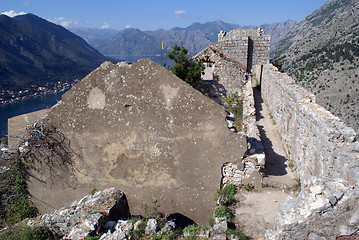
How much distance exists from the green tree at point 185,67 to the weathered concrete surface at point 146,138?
9698mm

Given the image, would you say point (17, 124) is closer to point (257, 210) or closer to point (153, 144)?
point (153, 144)

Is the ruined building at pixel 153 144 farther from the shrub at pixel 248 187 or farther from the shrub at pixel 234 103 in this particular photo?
the shrub at pixel 234 103

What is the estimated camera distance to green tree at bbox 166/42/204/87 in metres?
15.4

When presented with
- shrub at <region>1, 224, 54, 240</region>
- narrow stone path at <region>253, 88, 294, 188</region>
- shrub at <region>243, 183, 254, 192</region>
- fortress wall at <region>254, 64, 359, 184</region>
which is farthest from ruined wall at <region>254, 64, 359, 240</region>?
shrub at <region>1, 224, 54, 240</region>

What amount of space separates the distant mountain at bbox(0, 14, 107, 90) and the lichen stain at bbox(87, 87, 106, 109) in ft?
A: 257

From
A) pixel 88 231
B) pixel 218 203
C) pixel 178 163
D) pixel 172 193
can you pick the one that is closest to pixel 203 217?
pixel 218 203

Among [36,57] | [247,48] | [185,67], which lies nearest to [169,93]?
[185,67]

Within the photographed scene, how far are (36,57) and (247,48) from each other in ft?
407

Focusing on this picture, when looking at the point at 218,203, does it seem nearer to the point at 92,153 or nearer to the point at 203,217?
the point at 203,217

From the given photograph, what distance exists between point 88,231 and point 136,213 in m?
1.74

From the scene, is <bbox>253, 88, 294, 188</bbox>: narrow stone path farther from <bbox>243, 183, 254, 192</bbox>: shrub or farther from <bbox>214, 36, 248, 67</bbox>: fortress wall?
<bbox>214, 36, 248, 67</bbox>: fortress wall

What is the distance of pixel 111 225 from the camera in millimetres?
5145

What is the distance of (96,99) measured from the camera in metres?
5.77

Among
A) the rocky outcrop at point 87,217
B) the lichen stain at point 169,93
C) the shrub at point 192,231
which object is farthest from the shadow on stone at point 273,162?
the rocky outcrop at point 87,217
